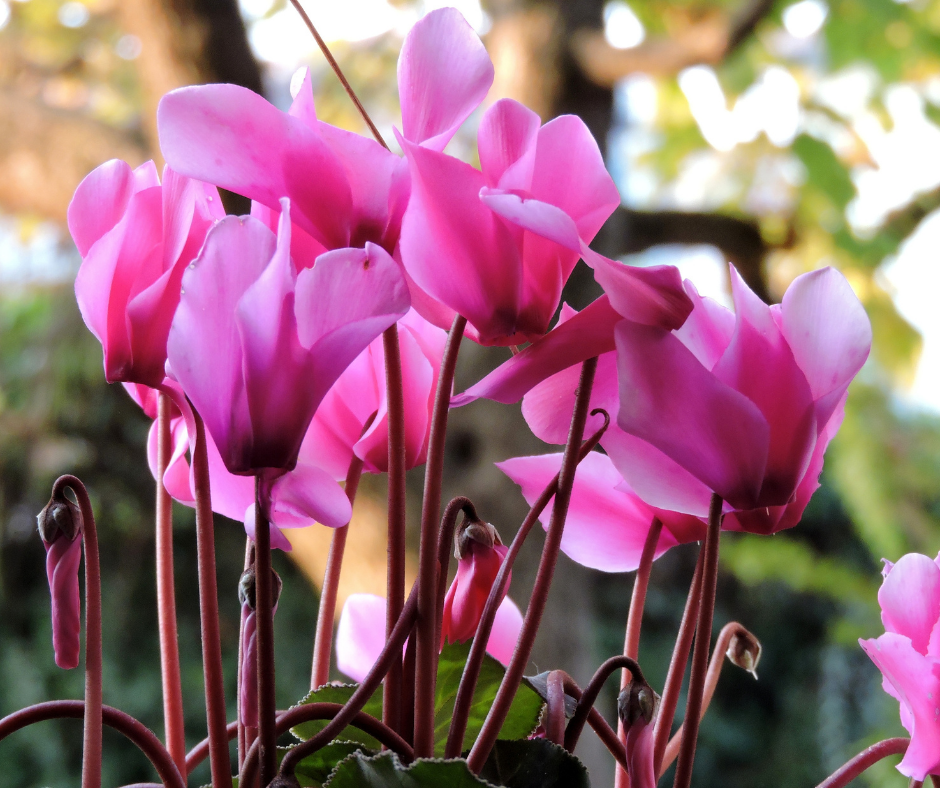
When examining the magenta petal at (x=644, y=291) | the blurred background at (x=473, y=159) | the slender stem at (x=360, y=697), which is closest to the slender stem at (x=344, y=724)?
the slender stem at (x=360, y=697)

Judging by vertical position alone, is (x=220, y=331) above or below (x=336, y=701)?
above

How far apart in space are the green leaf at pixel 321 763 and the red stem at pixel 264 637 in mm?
39

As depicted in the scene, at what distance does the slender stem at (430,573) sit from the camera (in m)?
0.21

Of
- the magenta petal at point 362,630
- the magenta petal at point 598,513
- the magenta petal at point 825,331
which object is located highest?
the magenta petal at point 825,331

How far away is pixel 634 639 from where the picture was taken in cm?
28

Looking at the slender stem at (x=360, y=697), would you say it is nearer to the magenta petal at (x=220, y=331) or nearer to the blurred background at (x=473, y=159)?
the magenta petal at (x=220, y=331)

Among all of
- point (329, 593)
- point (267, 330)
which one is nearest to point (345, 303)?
point (267, 330)

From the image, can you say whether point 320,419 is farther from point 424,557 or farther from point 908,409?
point 908,409

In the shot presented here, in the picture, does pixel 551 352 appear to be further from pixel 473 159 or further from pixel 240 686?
pixel 473 159

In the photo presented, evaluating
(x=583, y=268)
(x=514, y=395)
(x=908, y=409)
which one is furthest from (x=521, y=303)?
(x=908, y=409)

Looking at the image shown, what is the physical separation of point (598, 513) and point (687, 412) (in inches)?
3.4

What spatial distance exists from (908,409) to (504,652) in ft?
9.08

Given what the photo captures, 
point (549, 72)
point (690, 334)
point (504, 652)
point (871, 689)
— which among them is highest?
point (549, 72)

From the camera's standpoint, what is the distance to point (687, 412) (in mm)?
203
